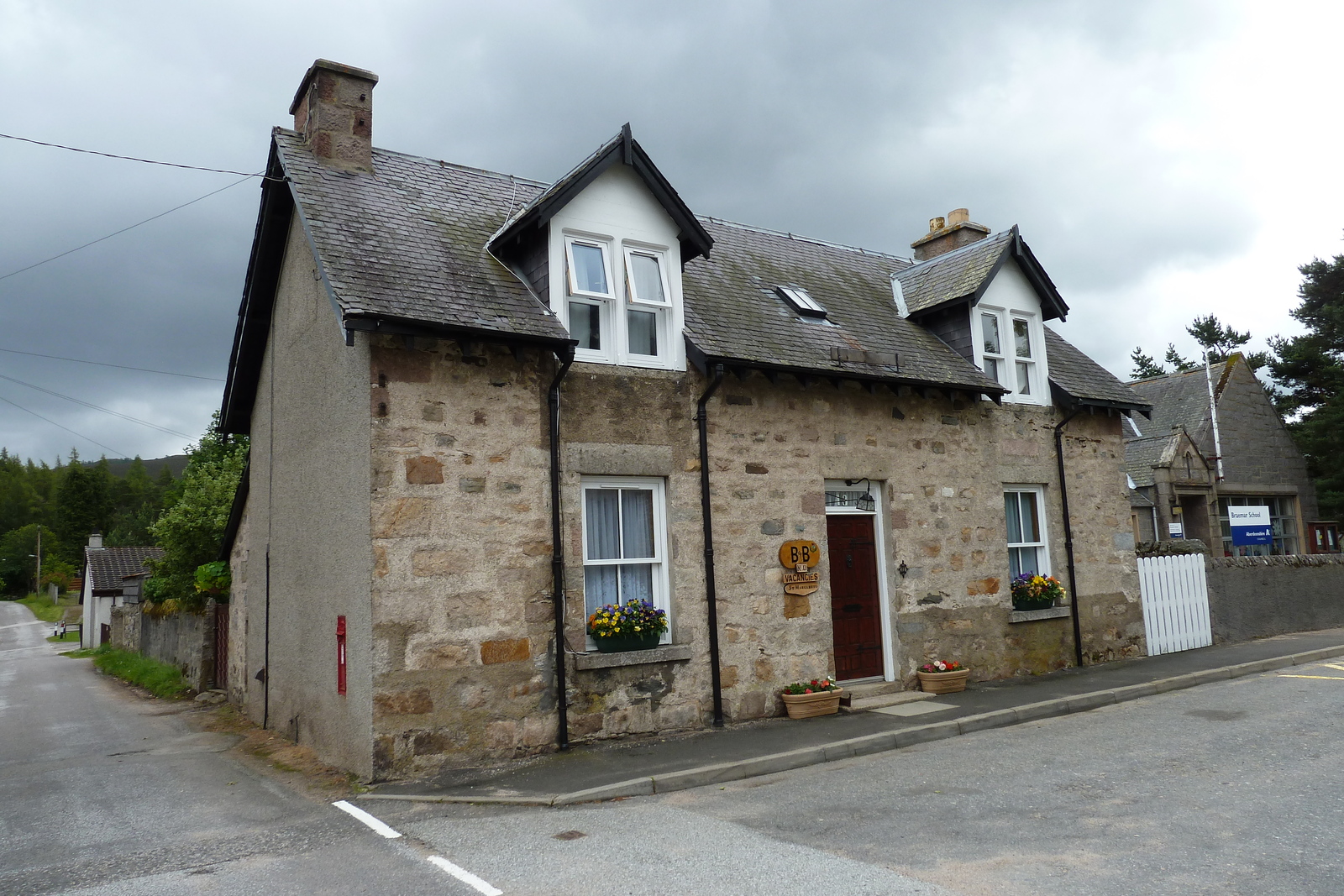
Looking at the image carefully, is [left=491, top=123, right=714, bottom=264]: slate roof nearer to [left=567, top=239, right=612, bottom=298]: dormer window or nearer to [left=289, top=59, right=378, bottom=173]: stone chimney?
[left=567, top=239, right=612, bottom=298]: dormer window

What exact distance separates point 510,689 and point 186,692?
37.3 feet

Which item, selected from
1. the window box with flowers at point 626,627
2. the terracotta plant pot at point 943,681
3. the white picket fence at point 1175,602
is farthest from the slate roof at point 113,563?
the white picket fence at point 1175,602

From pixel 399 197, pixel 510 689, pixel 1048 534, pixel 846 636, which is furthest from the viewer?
pixel 1048 534

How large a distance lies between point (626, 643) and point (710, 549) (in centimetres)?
154

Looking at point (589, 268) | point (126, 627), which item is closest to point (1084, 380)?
point (589, 268)

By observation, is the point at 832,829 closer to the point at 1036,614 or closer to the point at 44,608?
the point at 1036,614

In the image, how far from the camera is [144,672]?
20422 mm

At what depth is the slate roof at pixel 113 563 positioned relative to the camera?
45.8 meters

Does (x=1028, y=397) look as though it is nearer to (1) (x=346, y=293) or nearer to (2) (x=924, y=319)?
(2) (x=924, y=319)

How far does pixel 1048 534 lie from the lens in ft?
45.8

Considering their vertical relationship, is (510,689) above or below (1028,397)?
below

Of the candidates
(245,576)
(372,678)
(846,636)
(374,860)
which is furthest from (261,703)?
(846,636)

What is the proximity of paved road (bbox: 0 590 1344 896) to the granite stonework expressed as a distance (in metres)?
1.65

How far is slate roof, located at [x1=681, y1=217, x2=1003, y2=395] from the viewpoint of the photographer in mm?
11344
